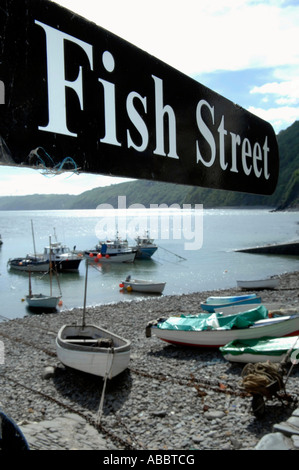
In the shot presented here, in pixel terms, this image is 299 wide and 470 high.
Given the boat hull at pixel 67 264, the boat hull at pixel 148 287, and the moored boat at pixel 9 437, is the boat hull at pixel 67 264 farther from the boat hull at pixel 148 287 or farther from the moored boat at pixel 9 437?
the moored boat at pixel 9 437

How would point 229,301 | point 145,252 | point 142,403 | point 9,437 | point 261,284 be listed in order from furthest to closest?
1. point 145,252
2. point 261,284
3. point 229,301
4. point 142,403
5. point 9,437

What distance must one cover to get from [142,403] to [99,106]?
1081 cm

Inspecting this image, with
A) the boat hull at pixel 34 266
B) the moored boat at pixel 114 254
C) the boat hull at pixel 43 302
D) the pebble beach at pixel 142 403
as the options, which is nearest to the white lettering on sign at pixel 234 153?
the pebble beach at pixel 142 403

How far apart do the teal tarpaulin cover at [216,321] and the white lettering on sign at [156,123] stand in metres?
13.0

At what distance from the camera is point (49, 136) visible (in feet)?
3.20

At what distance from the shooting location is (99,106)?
111 centimetres

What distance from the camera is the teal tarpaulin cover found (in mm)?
14420

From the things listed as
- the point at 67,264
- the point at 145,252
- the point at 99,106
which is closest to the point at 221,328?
the point at 99,106

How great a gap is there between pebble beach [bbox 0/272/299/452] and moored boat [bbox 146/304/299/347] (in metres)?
0.53

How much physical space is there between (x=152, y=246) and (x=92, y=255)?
9.68 meters

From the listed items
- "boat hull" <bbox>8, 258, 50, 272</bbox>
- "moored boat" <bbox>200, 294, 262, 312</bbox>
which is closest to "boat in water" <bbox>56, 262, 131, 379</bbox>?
"moored boat" <bbox>200, 294, 262, 312</bbox>

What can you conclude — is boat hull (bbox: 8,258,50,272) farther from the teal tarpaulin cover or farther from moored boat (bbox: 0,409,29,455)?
moored boat (bbox: 0,409,29,455)

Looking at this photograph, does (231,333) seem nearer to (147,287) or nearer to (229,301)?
(229,301)
